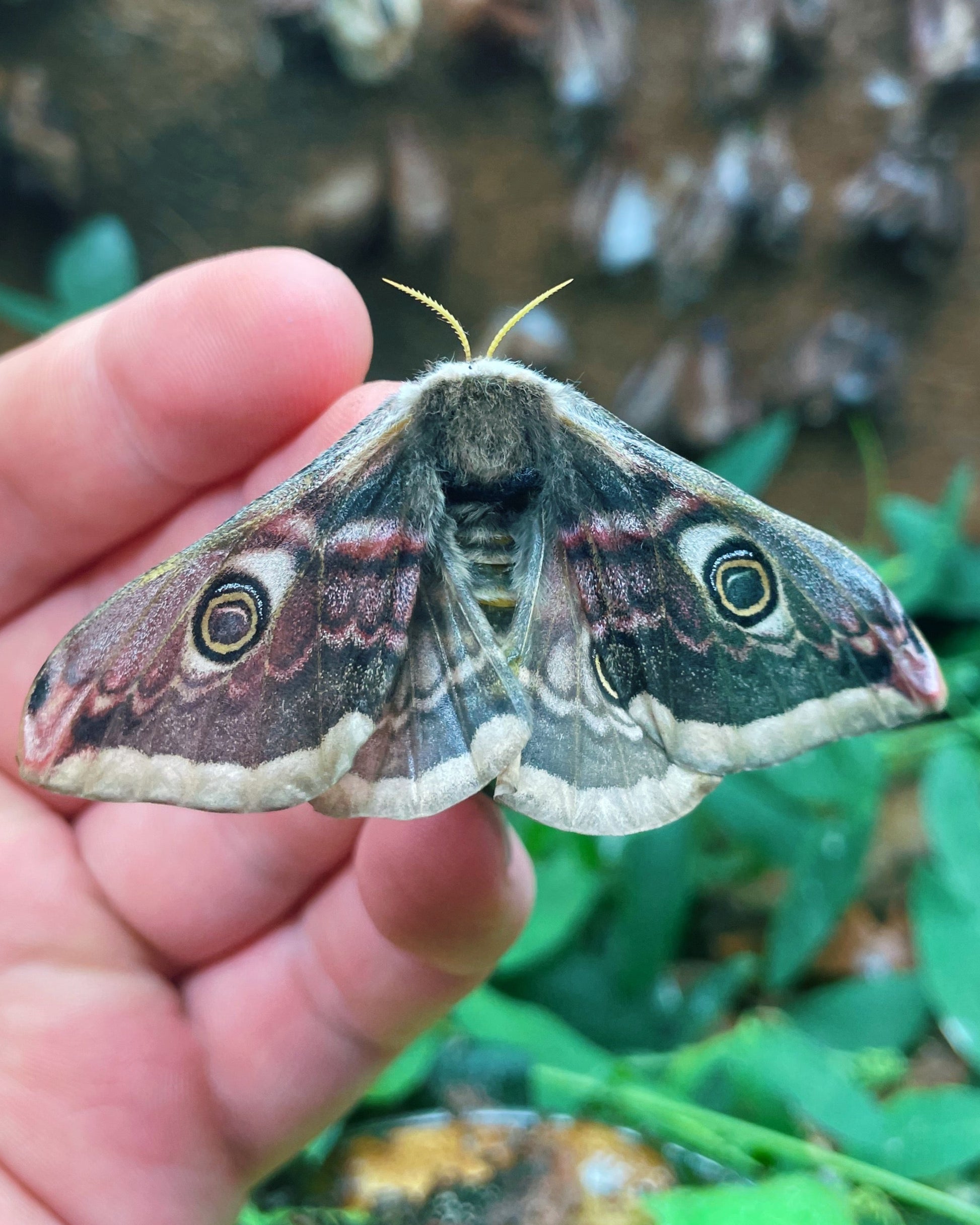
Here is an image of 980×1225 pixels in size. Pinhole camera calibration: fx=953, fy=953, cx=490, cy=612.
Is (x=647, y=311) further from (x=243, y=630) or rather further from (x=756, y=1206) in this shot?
(x=756, y=1206)

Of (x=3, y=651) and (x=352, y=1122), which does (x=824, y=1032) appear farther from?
(x=3, y=651)

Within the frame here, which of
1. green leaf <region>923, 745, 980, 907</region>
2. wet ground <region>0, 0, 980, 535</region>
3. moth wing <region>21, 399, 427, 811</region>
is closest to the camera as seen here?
moth wing <region>21, 399, 427, 811</region>

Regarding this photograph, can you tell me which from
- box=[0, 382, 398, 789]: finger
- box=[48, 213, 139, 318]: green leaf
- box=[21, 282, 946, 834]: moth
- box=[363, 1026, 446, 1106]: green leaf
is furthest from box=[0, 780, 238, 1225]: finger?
box=[48, 213, 139, 318]: green leaf

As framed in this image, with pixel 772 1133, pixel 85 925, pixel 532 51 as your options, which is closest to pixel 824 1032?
pixel 772 1133

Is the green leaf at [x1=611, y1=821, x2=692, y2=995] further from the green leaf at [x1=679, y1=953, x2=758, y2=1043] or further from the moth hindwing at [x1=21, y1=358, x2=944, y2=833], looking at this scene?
the moth hindwing at [x1=21, y1=358, x2=944, y2=833]

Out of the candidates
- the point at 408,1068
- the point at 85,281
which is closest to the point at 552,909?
the point at 408,1068
